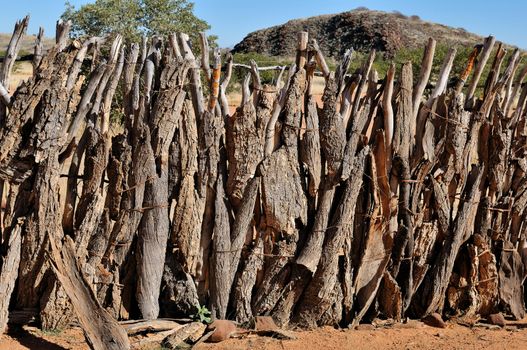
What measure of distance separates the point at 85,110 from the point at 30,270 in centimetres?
117

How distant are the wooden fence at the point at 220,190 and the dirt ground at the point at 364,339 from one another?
0.13 metres

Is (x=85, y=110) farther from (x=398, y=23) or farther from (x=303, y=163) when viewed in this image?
(x=398, y=23)

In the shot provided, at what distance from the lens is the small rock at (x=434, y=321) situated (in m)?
5.30

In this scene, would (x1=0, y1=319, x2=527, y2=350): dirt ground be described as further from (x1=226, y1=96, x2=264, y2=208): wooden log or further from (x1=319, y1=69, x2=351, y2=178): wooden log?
(x1=319, y1=69, x2=351, y2=178): wooden log

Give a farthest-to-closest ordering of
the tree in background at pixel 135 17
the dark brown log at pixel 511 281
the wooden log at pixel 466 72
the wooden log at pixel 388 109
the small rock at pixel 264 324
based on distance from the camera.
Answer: the tree in background at pixel 135 17, the dark brown log at pixel 511 281, the wooden log at pixel 466 72, the wooden log at pixel 388 109, the small rock at pixel 264 324

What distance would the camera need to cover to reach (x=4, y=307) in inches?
183

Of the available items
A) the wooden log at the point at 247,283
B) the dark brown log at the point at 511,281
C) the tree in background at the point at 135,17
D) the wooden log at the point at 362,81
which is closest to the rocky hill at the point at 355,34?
the tree in background at the point at 135,17

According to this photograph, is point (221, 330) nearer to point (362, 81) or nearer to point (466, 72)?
point (362, 81)

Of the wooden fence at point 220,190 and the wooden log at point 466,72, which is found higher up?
the wooden log at point 466,72

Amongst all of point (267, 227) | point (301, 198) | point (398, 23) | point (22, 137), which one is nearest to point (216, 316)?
point (267, 227)

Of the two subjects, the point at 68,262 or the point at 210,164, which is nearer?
the point at 68,262

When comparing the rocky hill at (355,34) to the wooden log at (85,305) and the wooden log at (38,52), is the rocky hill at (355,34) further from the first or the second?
the wooden log at (85,305)

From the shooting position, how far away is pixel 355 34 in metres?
43.2

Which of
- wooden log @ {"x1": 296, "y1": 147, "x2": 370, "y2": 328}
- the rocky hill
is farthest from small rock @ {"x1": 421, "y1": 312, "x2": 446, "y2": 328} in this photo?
the rocky hill
